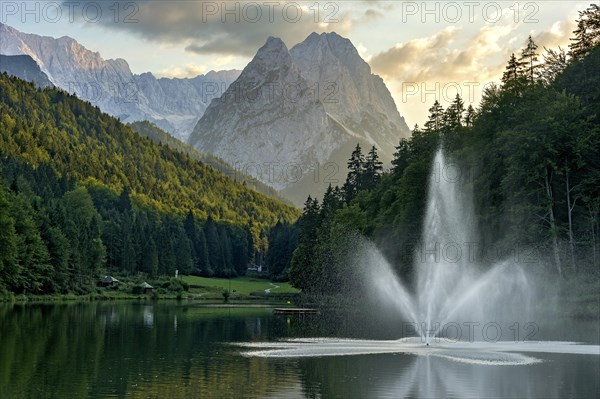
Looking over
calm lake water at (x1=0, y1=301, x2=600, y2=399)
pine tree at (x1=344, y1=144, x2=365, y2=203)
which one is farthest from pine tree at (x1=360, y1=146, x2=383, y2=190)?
calm lake water at (x1=0, y1=301, x2=600, y2=399)

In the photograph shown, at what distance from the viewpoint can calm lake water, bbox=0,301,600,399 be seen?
32000 millimetres

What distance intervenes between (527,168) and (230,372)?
44.5 m

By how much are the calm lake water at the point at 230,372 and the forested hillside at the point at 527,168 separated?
13514 mm

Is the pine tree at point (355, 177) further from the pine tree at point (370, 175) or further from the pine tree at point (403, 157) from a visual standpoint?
the pine tree at point (403, 157)

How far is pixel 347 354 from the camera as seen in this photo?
4572cm

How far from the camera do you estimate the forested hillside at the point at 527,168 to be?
70.7 metres

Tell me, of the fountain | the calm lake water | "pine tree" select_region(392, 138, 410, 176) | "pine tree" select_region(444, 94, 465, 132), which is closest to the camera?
the calm lake water

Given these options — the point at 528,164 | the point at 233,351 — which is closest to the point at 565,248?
the point at 528,164

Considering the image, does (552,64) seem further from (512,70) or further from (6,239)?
(6,239)

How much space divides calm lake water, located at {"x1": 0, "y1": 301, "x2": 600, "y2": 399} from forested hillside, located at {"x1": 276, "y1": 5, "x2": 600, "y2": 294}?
13.5 meters

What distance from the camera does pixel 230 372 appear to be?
38.0 m

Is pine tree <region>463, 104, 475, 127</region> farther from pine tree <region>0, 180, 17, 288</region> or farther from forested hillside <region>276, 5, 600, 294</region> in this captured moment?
pine tree <region>0, 180, 17, 288</region>

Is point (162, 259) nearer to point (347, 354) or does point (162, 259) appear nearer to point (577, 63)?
point (577, 63)

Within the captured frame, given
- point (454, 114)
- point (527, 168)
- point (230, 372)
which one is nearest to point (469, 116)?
point (454, 114)
